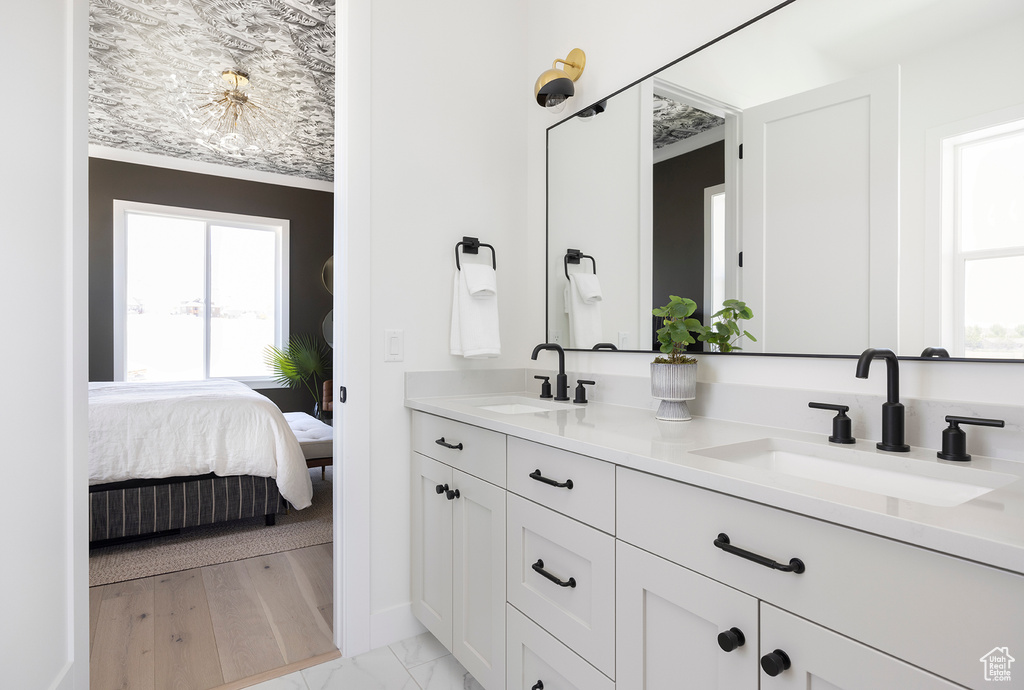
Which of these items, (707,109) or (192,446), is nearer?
(707,109)

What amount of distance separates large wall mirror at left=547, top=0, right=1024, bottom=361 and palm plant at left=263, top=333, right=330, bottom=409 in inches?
156

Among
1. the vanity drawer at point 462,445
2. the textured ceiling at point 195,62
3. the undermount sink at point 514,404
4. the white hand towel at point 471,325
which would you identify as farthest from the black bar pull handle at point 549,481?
the textured ceiling at point 195,62

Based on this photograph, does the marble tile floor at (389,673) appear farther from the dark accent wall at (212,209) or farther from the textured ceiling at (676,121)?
the dark accent wall at (212,209)

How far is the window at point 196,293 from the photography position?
465cm

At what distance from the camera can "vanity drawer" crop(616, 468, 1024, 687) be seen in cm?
60

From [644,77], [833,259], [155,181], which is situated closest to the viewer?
[833,259]

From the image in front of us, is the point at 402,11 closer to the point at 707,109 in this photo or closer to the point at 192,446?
the point at 707,109

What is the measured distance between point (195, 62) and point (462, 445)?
304 centimetres

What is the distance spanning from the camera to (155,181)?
15.4ft

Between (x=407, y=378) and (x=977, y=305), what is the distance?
1.59 metres

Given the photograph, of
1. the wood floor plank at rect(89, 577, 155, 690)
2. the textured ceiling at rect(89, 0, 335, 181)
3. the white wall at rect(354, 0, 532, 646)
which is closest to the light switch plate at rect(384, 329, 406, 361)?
the white wall at rect(354, 0, 532, 646)

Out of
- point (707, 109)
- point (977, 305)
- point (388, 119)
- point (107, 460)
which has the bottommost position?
point (107, 460)

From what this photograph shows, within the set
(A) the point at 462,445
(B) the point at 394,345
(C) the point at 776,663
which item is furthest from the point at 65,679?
(C) the point at 776,663

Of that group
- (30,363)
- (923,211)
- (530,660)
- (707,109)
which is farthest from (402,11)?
(530,660)
